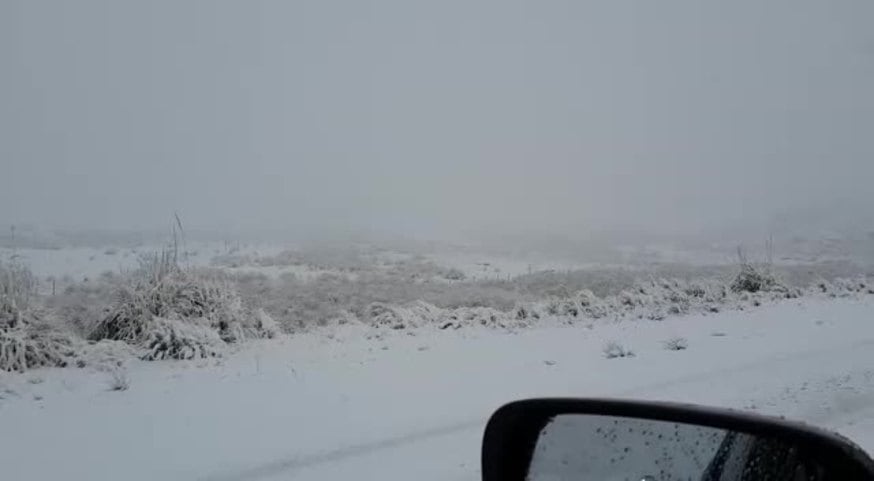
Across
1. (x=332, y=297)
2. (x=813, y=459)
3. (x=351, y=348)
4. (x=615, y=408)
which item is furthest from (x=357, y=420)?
(x=332, y=297)

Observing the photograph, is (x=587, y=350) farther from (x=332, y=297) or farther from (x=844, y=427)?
(x=332, y=297)

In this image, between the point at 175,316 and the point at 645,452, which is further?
the point at 175,316

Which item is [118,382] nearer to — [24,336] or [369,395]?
[24,336]

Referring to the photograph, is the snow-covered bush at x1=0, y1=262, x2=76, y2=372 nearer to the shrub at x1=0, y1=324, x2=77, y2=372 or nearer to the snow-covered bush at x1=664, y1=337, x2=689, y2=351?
the shrub at x1=0, y1=324, x2=77, y2=372

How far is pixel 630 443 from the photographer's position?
2430mm

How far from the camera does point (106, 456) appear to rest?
21.2 feet

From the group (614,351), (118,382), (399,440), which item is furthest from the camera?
(614,351)

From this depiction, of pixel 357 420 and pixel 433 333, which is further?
pixel 433 333

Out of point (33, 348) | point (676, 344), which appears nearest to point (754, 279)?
point (676, 344)

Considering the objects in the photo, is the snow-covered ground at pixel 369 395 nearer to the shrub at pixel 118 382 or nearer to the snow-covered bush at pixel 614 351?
the shrub at pixel 118 382

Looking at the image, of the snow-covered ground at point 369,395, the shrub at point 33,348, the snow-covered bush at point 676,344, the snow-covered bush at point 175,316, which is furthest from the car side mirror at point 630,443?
the snow-covered bush at point 676,344

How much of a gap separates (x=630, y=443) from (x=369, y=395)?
21.9 ft

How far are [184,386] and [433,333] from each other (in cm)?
530

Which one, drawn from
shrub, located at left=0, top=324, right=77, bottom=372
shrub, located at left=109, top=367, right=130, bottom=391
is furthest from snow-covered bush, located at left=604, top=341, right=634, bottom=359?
shrub, located at left=0, top=324, right=77, bottom=372
